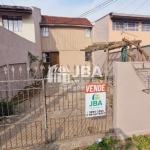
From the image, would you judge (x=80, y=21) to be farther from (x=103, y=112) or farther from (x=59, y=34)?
(x=103, y=112)

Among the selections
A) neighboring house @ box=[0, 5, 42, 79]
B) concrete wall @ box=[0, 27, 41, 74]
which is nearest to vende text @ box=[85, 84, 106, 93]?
concrete wall @ box=[0, 27, 41, 74]

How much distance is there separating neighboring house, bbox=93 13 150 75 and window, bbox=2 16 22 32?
7.46m

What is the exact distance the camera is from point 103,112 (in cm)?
321

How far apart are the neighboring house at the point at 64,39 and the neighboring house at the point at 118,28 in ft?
3.75

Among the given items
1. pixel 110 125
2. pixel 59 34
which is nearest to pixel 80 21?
pixel 59 34

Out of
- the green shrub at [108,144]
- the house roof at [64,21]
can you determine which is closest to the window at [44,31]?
the house roof at [64,21]

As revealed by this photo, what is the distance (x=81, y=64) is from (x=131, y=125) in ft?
37.4

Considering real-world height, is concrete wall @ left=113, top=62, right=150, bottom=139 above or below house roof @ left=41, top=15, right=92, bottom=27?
below

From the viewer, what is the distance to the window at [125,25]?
12.9 m

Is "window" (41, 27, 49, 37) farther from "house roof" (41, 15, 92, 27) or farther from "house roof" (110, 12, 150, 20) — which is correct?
"house roof" (110, 12, 150, 20)

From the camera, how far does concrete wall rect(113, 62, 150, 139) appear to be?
3.06 meters

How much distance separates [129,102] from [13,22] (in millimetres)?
11026

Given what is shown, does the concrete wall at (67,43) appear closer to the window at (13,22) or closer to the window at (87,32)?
the window at (87,32)

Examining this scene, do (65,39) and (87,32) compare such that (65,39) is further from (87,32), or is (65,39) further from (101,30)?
(101,30)
